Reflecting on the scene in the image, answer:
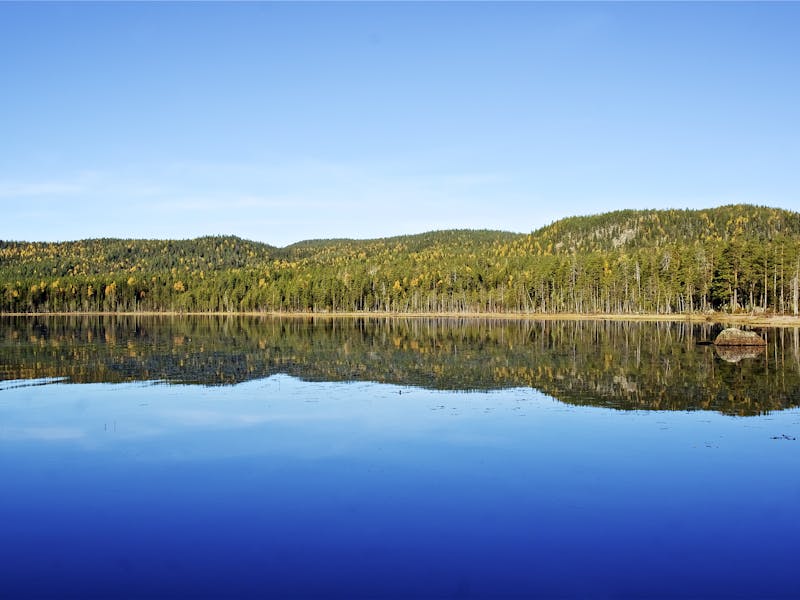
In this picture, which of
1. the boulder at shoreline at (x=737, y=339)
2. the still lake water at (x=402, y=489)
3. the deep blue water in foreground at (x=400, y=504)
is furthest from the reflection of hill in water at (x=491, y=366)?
the deep blue water in foreground at (x=400, y=504)

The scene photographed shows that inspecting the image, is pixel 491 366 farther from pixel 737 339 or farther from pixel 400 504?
pixel 400 504

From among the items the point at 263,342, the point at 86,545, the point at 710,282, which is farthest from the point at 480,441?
the point at 710,282

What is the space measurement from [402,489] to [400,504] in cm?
113

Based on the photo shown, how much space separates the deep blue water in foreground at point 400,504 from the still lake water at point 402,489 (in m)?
0.07

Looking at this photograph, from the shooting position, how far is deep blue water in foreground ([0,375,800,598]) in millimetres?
11875

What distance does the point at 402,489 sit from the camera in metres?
16.9

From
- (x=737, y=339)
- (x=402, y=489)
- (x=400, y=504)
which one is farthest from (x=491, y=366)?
(x=400, y=504)

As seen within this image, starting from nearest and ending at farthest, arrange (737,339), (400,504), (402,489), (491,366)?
(400,504) → (402,489) → (491,366) → (737,339)

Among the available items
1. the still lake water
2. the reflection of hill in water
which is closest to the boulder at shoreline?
the reflection of hill in water

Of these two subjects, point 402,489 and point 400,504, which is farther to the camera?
point 402,489

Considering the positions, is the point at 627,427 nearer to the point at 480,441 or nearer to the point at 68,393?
the point at 480,441

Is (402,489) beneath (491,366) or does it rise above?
beneath

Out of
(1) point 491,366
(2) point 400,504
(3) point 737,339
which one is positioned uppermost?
(3) point 737,339

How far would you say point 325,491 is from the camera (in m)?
16.8
